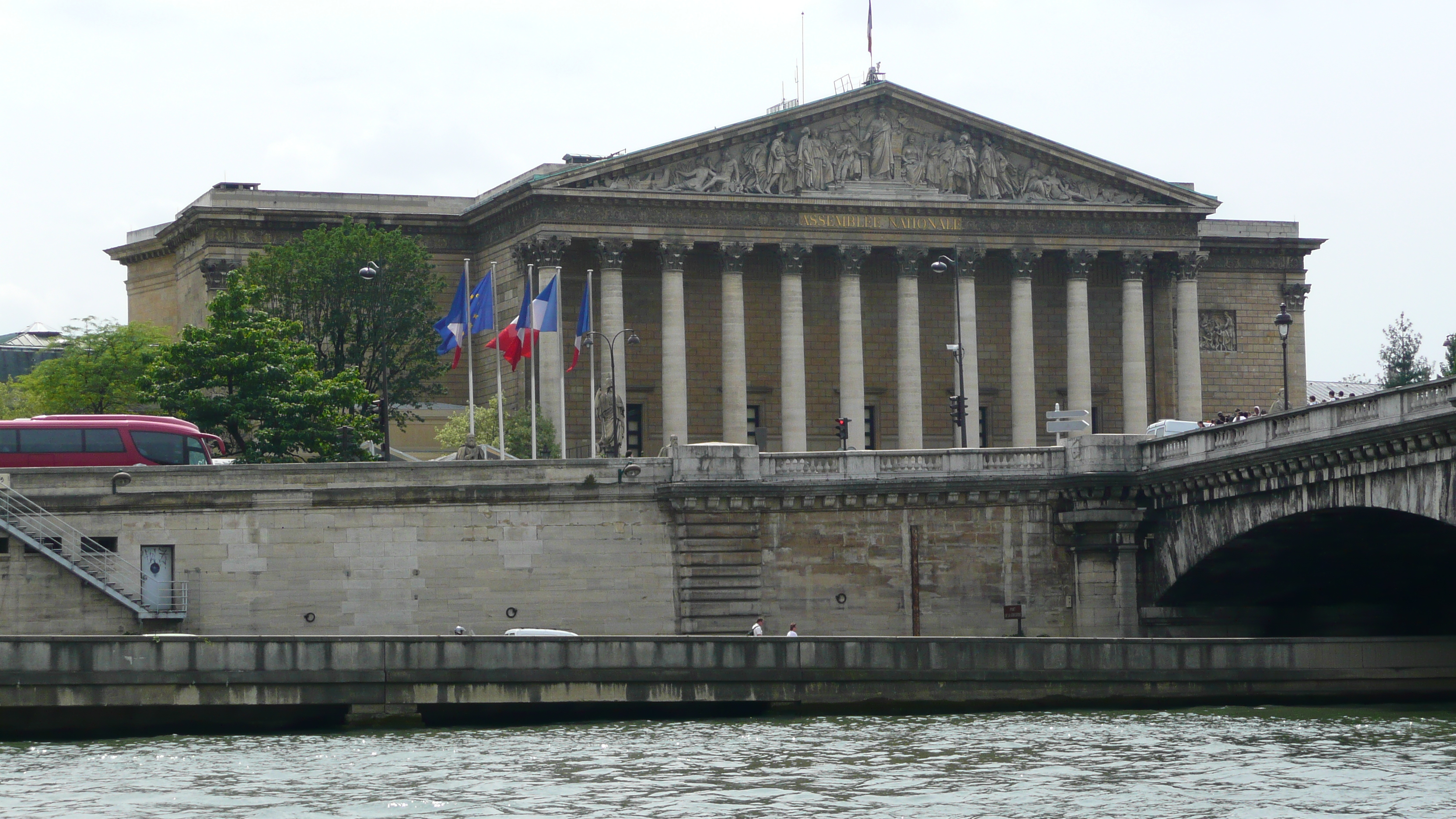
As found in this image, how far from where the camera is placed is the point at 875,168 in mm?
87688

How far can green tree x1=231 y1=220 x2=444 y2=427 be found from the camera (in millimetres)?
83375

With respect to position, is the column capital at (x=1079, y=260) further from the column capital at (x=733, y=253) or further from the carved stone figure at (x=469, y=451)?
the carved stone figure at (x=469, y=451)

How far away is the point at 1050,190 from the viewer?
89.9 m

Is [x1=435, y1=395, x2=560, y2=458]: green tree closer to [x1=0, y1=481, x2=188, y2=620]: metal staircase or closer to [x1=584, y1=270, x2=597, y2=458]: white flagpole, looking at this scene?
[x1=584, y1=270, x2=597, y2=458]: white flagpole

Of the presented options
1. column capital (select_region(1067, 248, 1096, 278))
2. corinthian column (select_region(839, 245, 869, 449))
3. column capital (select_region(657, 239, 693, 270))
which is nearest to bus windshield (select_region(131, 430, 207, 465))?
column capital (select_region(657, 239, 693, 270))

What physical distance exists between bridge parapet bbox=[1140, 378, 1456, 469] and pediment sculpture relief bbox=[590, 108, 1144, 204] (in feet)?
92.4

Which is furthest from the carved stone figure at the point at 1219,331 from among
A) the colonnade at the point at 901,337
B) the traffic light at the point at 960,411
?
the traffic light at the point at 960,411

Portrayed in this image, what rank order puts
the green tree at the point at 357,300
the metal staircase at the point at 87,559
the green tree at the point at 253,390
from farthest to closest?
the green tree at the point at 357,300 < the green tree at the point at 253,390 < the metal staircase at the point at 87,559

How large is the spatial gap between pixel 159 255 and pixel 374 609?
134 ft

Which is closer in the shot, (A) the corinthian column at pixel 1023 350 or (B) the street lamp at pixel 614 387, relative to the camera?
(B) the street lamp at pixel 614 387

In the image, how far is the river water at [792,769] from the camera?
127 ft

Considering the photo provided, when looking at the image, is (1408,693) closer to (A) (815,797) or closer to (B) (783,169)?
(A) (815,797)

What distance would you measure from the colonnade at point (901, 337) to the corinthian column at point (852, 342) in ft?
0.12

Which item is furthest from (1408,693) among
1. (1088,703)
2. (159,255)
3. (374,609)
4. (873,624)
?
(159,255)
